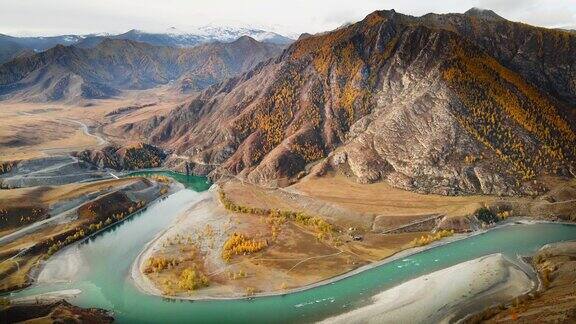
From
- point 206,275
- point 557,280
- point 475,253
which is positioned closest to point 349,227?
point 475,253

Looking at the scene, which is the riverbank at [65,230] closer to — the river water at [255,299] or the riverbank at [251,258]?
the river water at [255,299]

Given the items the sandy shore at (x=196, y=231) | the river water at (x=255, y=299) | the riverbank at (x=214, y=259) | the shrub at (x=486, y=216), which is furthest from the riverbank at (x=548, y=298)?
the sandy shore at (x=196, y=231)

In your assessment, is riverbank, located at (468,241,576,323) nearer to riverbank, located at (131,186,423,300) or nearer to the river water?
the river water

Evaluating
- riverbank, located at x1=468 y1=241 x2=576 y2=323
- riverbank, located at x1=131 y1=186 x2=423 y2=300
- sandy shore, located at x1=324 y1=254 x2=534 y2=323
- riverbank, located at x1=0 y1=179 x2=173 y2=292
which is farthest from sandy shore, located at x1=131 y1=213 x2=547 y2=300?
riverbank, located at x1=468 y1=241 x2=576 y2=323

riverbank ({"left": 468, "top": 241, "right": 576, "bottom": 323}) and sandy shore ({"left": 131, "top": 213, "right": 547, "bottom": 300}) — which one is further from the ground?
riverbank ({"left": 468, "top": 241, "right": 576, "bottom": 323})

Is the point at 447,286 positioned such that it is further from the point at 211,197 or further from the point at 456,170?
the point at 211,197

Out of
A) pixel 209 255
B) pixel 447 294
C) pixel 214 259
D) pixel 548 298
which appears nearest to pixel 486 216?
pixel 447 294

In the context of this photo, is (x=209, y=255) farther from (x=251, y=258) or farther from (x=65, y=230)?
(x=65, y=230)
